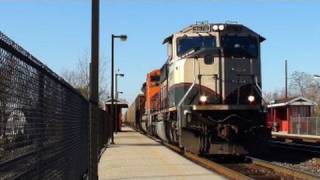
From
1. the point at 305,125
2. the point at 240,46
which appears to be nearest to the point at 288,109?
the point at 305,125

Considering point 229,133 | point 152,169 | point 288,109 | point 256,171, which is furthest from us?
point 288,109

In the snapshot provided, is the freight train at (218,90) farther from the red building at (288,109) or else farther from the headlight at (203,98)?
the red building at (288,109)

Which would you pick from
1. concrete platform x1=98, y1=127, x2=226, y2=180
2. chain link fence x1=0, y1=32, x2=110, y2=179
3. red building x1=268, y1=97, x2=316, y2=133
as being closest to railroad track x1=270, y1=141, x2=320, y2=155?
concrete platform x1=98, y1=127, x2=226, y2=180

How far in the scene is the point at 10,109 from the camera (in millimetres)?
4266

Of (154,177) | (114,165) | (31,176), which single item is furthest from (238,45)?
(31,176)

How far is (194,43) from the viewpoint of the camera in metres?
22.3

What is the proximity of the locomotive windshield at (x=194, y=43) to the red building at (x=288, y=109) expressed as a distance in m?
32.1

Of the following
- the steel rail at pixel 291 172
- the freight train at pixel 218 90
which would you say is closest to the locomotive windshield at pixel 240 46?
the freight train at pixel 218 90

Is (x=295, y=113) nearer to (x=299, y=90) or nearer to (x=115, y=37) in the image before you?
(x=115, y=37)

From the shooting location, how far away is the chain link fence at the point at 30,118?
4.18 metres

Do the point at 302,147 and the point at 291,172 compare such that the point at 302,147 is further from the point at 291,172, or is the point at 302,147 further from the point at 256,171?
the point at 291,172

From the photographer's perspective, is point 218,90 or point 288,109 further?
point 288,109

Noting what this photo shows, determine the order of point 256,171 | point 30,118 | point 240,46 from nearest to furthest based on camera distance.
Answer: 1. point 30,118
2. point 256,171
3. point 240,46

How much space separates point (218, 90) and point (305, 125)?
31.6 metres
